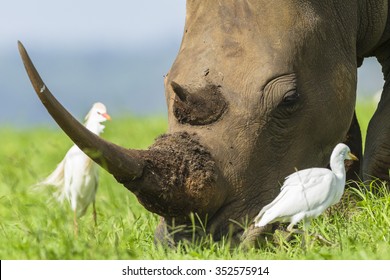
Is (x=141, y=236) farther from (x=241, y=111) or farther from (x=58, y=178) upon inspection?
(x=58, y=178)

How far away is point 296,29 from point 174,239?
1.57 metres

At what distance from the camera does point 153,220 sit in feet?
26.0

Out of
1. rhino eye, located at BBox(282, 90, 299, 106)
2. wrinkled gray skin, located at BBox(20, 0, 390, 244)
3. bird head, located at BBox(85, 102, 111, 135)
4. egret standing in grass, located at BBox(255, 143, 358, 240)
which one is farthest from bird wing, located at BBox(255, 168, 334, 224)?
bird head, located at BBox(85, 102, 111, 135)

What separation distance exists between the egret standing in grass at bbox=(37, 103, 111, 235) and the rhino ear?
7.05 feet

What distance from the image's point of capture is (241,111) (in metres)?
7.07

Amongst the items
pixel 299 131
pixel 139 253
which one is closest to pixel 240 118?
pixel 299 131

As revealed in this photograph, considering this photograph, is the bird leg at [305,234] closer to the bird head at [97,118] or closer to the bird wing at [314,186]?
the bird wing at [314,186]

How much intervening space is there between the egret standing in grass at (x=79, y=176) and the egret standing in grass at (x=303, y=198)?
2.34 m

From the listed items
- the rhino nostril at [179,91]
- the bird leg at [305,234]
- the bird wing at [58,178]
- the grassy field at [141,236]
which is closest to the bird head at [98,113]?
the bird wing at [58,178]

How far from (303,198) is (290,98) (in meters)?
0.95

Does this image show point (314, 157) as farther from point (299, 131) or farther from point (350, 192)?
point (350, 192)

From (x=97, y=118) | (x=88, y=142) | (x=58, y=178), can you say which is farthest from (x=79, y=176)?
(x=88, y=142)

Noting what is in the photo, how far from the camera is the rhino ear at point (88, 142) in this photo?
6078mm

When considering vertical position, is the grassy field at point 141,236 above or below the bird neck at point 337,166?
below
